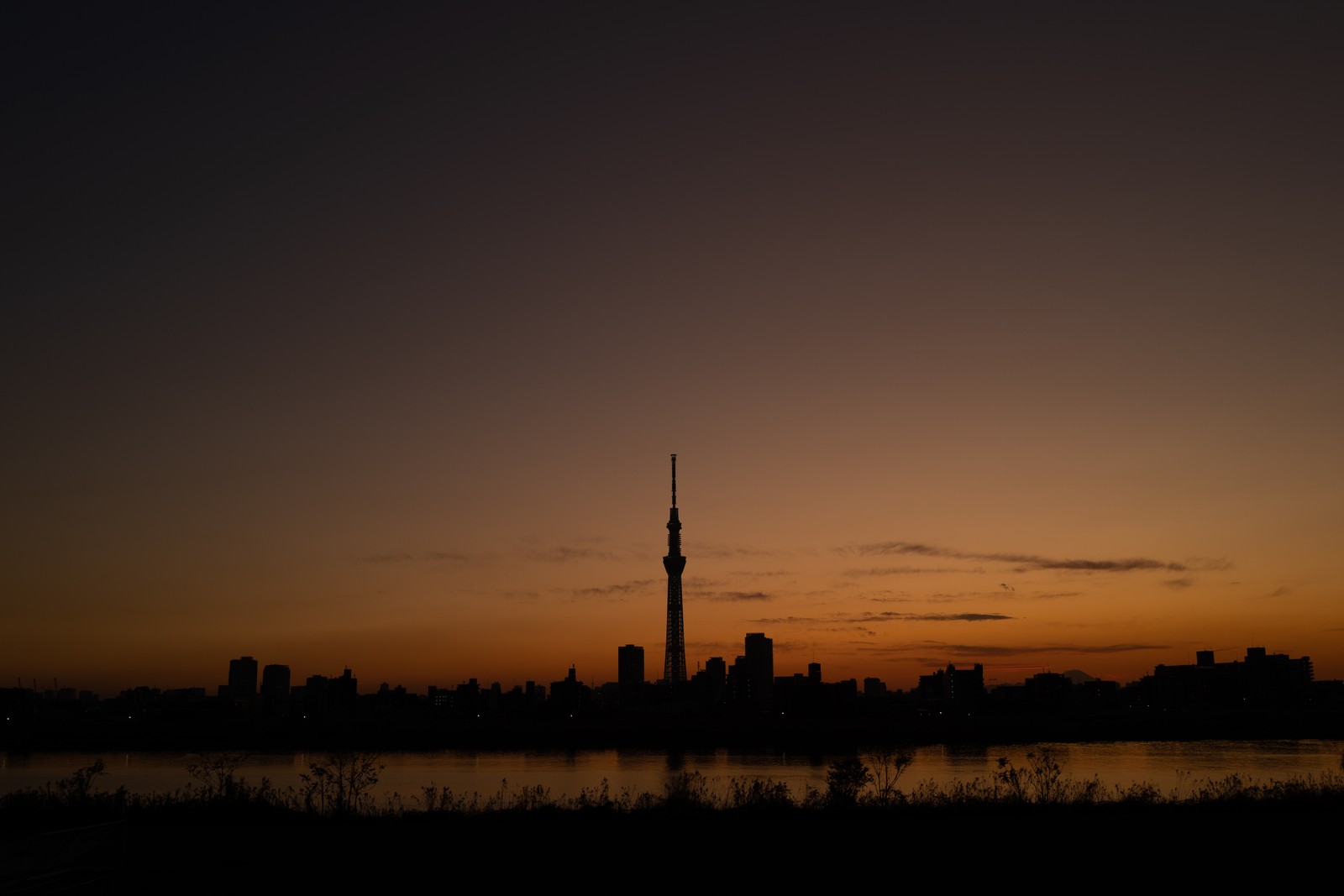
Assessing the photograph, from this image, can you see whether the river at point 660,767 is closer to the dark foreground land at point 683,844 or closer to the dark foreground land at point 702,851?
the dark foreground land at point 683,844

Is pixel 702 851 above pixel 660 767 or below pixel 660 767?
above

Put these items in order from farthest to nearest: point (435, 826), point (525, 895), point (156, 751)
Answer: point (156, 751)
point (435, 826)
point (525, 895)

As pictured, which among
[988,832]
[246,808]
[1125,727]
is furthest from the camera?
[1125,727]

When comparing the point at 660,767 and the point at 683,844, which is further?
the point at 660,767

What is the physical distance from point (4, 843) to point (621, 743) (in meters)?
133

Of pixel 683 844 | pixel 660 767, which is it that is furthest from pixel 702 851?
pixel 660 767

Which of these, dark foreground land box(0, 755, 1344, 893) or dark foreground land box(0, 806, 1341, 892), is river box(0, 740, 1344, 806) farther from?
dark foreground land box(0, 806, 1341, 892)

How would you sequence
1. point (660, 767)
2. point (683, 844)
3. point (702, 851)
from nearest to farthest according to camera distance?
point (702, 851) → point (683, 844) → point (660, 767)

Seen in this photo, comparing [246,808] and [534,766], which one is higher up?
[246,808]

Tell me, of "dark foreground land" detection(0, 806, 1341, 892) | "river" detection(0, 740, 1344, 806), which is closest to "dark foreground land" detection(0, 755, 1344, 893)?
"dark foreground land" detection(0, 806, 1341, 892)

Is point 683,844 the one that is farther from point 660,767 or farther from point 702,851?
point 660,767

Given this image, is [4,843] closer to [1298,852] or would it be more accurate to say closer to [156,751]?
[1298,852]

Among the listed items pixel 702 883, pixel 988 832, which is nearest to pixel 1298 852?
pixel 988 832

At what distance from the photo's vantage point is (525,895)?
15133 millimetres
